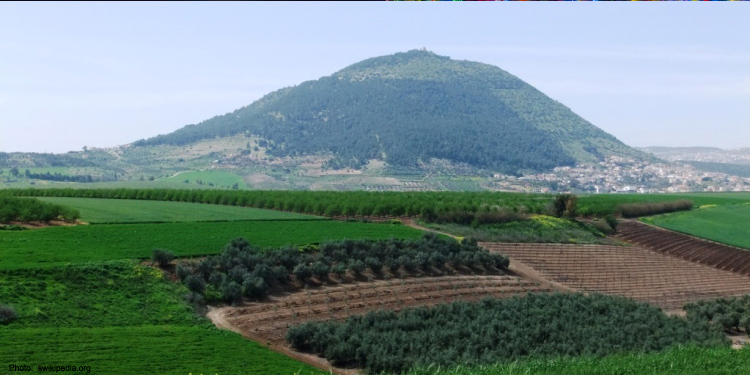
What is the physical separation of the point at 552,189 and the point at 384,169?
43.1 meters

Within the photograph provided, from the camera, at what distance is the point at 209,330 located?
28703 millimetres

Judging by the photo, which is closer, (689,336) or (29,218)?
(689,336)

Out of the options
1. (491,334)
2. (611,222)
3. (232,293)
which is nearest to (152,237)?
(232,293)

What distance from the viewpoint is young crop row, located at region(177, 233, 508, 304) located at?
35.2 meters

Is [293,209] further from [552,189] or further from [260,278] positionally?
[552,189]

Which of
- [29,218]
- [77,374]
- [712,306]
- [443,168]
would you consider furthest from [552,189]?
[77,374]

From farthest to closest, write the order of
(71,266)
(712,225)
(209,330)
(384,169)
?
(384,169), (712,225), (71,266), (209,330)

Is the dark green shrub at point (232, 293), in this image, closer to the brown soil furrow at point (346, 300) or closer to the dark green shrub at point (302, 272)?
the brown soil furrow at point (346, 300)

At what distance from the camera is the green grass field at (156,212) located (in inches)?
1927

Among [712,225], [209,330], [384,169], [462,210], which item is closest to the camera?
[209,330]

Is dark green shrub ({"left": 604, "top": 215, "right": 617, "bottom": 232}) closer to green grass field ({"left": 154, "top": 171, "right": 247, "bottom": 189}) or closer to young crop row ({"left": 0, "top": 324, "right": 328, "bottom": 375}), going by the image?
young crop row ({"left": 0, "top": 324, "right": 328, "bottom": 375})

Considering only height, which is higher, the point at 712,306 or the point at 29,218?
the point at 29,218

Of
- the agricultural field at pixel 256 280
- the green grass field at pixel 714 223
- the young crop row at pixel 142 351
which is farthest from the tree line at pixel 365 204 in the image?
the young crop row at pixel 142 351

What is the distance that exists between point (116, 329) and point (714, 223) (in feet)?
228
